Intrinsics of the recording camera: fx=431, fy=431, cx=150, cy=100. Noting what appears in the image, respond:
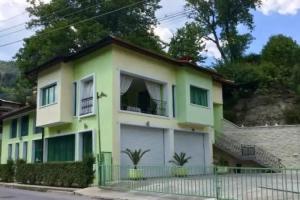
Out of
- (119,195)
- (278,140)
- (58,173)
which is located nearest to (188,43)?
(278,140)

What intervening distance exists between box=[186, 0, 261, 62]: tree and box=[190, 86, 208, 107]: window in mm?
19284

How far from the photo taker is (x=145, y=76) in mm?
25469

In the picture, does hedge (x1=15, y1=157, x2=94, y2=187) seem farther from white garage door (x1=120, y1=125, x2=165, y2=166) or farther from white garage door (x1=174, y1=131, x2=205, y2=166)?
white garage door (x1=174, y1=131, x2=205, y2=166)

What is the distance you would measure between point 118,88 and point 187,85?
239 inches

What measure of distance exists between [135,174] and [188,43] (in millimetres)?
29503

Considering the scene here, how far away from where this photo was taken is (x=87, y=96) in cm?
2506

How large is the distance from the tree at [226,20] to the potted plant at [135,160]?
27.7 m

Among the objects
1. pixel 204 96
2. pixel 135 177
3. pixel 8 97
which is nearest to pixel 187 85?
pixel 204 96

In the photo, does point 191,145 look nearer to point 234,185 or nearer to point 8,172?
point 8,172

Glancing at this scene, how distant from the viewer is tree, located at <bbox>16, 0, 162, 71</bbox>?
4131cm

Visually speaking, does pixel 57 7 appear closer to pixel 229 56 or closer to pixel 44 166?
pixel 229 56

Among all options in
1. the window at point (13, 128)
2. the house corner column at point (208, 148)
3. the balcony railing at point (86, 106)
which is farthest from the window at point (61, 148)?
the house corner column at point (208, 148)

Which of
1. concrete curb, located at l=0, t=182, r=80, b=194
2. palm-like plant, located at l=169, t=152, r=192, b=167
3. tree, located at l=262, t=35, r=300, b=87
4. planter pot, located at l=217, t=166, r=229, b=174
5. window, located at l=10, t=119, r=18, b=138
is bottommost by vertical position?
concrete curb, located at l=0, t=182, r=80, b=194

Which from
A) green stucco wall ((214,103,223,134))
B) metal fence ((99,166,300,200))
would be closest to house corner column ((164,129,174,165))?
metal fence ((99,166,300,200))
